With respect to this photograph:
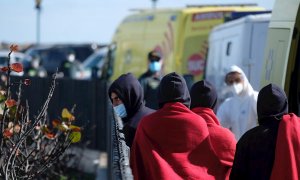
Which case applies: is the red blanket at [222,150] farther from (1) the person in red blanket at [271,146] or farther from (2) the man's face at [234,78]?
(2) the man's face at [234,78]

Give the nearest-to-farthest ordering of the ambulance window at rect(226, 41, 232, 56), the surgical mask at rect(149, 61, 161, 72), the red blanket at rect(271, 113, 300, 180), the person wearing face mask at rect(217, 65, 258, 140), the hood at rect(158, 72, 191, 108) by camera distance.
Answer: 1. the red blanket at rect(271, 113, 300, 180)
2. the hood at rect(158, 72, 191, 108)
3. the person wearing face mask at rect(217, 65, 258, 140)
4. the surgical mask at rect(149, 61, 161, 72)
5. the ambulance window at rect(226, 41, 232, 56)

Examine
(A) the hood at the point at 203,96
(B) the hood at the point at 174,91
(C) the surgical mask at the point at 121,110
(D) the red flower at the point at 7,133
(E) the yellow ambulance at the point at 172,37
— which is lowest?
(E) the yellow ambulance at the point at 172,37

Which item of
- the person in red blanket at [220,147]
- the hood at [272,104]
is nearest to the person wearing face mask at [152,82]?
the person in red blanket at [220,147]

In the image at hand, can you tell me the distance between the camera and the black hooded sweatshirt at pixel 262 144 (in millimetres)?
5477

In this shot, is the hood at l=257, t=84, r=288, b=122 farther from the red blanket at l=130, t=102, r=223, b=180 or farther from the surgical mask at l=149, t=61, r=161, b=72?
the surgical mask at l=149, t=61, r=161, b=72

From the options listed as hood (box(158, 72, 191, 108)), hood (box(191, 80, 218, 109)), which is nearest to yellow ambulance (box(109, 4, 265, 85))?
hood (box(191, 80, 218, 109))

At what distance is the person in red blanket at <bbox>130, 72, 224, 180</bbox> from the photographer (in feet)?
18.5

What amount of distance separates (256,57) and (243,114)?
8.45 feet

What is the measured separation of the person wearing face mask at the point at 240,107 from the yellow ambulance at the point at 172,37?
7.25 meters

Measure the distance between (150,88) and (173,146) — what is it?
19.3 ft

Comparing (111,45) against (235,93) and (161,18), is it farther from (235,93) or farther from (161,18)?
(235,93)

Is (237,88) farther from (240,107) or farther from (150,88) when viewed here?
(150,88)

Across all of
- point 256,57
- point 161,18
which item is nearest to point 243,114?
point 256,57

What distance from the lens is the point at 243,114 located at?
898cm
